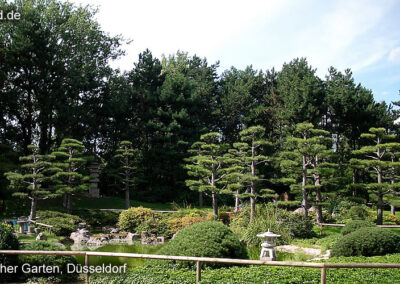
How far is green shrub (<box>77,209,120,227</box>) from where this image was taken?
17.7 meters

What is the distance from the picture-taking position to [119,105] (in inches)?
1008

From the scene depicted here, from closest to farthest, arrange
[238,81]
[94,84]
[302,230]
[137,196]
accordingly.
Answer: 1. [302,230]
2. [94,84]
3. [137,196]
4. [238,81]

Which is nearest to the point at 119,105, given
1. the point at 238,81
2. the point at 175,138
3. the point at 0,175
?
the point at 175,138

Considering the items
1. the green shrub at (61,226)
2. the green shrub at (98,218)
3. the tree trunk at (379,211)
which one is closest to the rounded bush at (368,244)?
the tree trunk at (379,211)

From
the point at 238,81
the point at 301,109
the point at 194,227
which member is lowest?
the point at 194,227

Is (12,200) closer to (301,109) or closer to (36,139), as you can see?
(36,139)

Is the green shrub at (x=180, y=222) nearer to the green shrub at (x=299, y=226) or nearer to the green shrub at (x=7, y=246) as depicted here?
the green shrub at (x=299, y=226)

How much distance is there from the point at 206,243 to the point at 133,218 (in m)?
9.90

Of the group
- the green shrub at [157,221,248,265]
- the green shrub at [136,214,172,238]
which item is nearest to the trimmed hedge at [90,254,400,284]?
the green shrub at [157,221,248,265]

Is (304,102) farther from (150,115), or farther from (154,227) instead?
(154,227)

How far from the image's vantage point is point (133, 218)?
16.2m

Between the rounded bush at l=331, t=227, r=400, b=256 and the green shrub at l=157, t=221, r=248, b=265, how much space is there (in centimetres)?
296

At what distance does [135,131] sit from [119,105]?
122 inches

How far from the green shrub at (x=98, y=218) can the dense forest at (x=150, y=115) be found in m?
1.66
